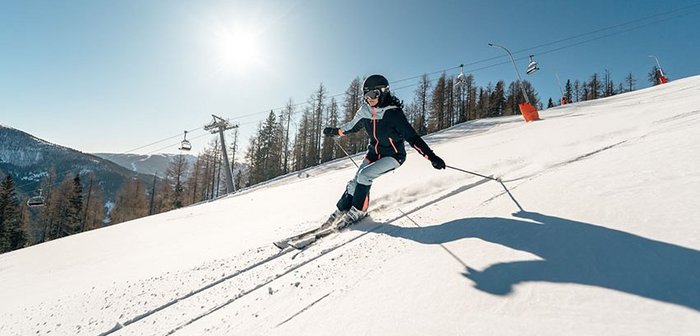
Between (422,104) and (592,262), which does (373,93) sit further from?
(422,104)

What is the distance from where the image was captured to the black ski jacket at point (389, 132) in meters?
4.26

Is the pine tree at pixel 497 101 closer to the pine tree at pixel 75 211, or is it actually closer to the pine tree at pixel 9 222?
the pine tree at pixel 75 211

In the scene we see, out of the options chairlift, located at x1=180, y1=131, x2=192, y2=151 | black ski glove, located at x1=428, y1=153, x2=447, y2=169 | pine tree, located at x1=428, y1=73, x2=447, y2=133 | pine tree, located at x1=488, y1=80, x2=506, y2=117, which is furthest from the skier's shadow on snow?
pine tree, located at x1=488, y1=80, x2=506, y2=117

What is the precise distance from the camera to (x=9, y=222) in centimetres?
3547

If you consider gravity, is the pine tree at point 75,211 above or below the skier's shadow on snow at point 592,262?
below

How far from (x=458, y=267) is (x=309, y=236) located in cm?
228

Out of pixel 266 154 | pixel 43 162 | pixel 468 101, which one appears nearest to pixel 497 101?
pixel 468 101

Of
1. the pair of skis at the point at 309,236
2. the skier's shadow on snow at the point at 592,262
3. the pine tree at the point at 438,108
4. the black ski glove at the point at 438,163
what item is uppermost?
the pine tree at the point at 438,108

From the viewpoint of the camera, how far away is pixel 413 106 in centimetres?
5950

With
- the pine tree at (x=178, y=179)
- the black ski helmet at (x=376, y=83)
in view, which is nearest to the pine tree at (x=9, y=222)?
the pine tree at (x=178, y=179)

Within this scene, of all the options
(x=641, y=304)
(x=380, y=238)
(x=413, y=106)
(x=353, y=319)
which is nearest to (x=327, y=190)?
(x=380, y=238)

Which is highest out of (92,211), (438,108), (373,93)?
(438,108)

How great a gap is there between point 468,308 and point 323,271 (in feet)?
4.91

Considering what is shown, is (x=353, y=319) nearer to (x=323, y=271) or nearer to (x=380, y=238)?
(x=323, y=271)
